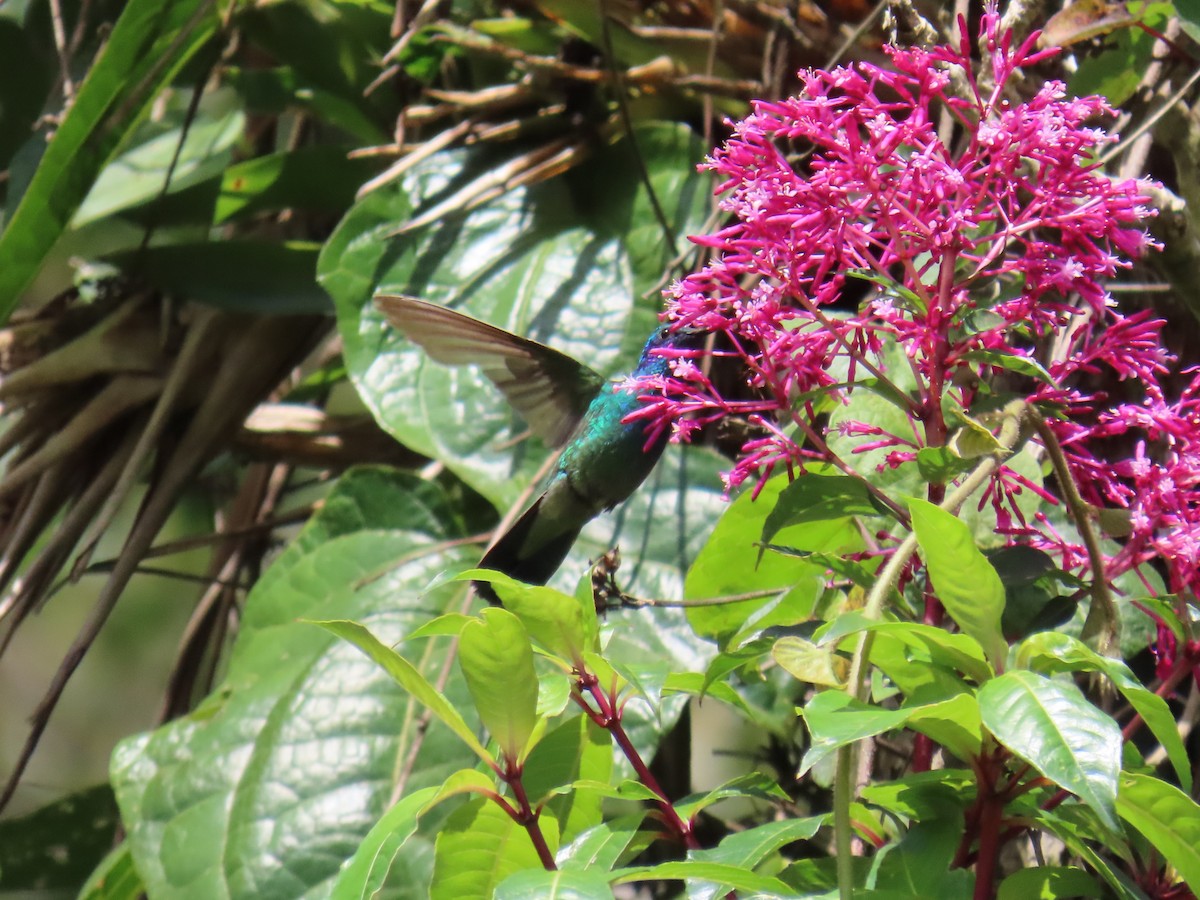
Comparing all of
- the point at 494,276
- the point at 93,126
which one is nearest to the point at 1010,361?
the point at 494,276

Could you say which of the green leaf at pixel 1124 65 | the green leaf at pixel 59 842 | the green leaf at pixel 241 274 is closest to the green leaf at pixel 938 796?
the green leaf at pixel 1124 65

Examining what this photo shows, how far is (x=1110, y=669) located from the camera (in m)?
0.68

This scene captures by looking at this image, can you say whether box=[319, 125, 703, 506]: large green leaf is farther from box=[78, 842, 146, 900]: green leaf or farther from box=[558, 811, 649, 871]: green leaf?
Answer: box=[558, 811, 649, 871]: green leaf

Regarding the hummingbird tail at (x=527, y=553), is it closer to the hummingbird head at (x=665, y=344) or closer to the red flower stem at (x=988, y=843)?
the hummingbird head at (x=665, y=344)

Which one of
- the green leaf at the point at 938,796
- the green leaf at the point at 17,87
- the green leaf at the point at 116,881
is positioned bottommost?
the green leaf at the point at 116,881

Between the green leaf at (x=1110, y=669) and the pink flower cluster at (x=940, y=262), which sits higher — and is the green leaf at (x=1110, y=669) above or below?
below

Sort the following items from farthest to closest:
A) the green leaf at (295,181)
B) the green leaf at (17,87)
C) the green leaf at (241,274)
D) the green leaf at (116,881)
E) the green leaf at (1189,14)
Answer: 1. the green leaf at (17,87)
2. the green leaf at (295,181)
3. the green leaf at (241,274)
4. the green leaf at (116,881)
5. the green leaf at (1189,14)

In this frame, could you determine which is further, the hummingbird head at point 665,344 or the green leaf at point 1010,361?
the hummingbird head at point 665,344

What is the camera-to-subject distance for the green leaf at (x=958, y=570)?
0.71 m

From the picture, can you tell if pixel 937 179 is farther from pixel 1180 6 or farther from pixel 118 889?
pixel 118 889

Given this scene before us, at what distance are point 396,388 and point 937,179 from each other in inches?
43.0

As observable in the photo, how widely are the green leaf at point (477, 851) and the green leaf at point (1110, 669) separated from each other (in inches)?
13.6

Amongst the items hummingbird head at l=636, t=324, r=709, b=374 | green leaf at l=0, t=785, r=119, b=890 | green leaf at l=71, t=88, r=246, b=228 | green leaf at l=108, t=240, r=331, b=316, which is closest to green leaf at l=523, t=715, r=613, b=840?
hummingbird head at l=636, t=324, r=709, b=374

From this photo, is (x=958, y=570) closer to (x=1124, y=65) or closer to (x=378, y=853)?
(x=378, y=853)
